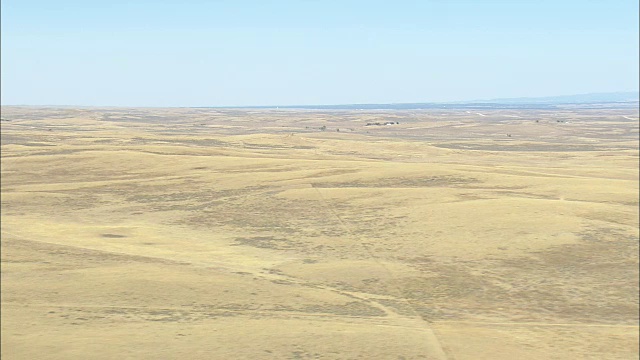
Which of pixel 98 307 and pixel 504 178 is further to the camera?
pixel 504 178

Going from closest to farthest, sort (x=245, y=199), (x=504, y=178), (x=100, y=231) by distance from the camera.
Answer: (x=100, y=231) < (x=245, y=199) < (x=504, y=178)

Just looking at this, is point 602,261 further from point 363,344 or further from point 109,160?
point 109,160

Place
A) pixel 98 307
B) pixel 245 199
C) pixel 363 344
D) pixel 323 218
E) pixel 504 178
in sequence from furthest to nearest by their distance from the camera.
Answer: pixel 504 178
pixel 245 199
pixel 323 218
pixel 98 307
pixel 363 344

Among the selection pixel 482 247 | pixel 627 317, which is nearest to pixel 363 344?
pixel 627 317

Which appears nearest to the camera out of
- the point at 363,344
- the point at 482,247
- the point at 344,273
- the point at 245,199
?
the point at 363,344

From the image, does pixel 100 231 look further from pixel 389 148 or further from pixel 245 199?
pixel 389 148

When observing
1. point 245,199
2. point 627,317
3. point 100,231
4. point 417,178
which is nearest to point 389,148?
point 417,178
